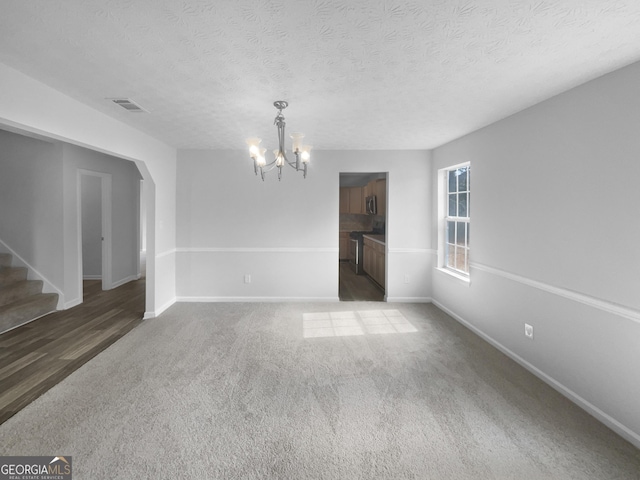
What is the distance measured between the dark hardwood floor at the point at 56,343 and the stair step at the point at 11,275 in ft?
2.15

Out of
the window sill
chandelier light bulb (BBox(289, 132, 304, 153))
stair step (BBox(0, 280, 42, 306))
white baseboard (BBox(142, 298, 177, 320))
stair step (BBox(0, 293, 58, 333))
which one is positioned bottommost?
white baseboard (BBox(142, 298, 177, 320))

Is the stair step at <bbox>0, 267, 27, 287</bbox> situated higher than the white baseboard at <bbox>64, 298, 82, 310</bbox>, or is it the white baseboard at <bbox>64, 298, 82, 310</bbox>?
the stair step at <bbox>0, 267, 27, 287</bbox>

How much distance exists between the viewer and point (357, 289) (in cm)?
596

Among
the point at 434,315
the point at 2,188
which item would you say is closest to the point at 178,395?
the point at 434,315

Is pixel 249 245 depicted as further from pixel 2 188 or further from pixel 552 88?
pixel 552 88

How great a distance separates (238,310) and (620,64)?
182 inches

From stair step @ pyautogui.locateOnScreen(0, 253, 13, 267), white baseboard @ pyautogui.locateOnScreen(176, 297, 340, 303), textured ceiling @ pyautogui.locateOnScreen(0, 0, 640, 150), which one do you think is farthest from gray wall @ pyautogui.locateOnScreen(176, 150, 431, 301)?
stair step @ pyautogui.locateOnScreen(0, 253, 13, 267)

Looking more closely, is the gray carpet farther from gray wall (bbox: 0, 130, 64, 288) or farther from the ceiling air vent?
the ceiling air vent

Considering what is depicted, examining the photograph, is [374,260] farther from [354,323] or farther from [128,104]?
[128,104]

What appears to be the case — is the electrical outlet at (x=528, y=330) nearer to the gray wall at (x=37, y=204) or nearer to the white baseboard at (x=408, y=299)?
the white baseboard at (x=408, y=299)

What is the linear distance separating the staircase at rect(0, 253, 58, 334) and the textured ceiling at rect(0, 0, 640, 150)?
283 centimetres

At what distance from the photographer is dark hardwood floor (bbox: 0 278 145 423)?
2586mm

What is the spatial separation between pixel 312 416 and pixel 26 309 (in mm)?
4122

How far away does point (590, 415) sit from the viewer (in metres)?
2.29
